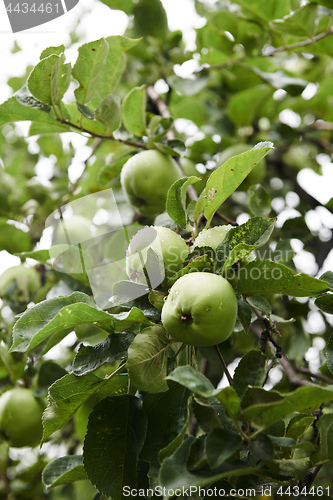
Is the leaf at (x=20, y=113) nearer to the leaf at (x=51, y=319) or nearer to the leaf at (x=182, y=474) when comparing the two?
the leaf at (x=51, y=319)

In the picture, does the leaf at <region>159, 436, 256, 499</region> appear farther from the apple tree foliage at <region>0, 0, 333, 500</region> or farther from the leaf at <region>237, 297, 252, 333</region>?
the leaf at <region>237, 297, 252, 333</region>

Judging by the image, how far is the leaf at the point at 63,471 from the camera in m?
0.89

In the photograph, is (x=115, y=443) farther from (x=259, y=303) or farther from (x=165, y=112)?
(x=165, y=112)

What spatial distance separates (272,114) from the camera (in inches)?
75.3

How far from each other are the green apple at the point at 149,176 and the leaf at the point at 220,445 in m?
0.65

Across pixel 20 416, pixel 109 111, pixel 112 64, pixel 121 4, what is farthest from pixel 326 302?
pixel 121 4

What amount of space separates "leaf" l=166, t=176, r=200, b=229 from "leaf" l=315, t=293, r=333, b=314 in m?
0.29

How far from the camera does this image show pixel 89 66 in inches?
40.2

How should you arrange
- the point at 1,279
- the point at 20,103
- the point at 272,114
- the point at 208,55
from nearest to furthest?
the point at 20,103 → the point at 1,279 → the point at 208,55 → the point at 272,114

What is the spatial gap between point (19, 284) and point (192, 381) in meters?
1.10

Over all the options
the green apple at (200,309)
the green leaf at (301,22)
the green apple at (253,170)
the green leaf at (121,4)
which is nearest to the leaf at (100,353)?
the green apple at (200,309)

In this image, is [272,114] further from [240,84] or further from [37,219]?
[37,219]

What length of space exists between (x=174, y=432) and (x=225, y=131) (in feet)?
4.14

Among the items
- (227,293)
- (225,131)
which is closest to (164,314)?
(227,293)
